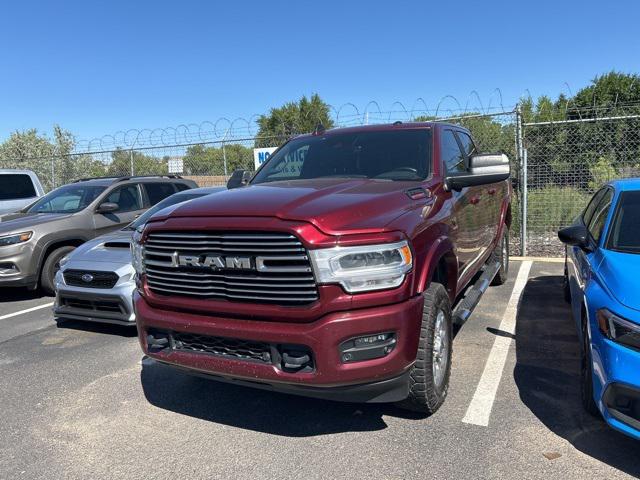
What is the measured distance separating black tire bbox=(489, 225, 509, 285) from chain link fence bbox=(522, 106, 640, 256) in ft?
7.65

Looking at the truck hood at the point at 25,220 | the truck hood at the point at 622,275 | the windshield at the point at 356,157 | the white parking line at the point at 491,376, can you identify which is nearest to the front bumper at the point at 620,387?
the truck hood at the point at 622,275

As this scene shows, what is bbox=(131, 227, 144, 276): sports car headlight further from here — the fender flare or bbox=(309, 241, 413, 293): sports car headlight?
the fender flare

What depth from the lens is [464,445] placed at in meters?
3.12

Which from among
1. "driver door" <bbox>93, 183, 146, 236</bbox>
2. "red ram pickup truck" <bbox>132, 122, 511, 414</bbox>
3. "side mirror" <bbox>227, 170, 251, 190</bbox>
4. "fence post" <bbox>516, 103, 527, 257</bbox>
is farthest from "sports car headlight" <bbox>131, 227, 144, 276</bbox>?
"fence post" <bbox>516, 103, 527, 257</bbox>

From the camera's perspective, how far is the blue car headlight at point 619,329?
9.09 ft

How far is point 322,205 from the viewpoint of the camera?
3072 millimetres

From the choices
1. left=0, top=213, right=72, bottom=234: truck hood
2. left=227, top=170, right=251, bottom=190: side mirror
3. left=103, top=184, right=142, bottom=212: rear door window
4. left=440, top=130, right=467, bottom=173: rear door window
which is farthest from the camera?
left=103, top=184, right=142, bottom=212: rear door window

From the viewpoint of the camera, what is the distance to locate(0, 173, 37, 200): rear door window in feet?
33.8

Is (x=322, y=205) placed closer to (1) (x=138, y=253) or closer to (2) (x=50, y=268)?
(1) (x=138, y=253)

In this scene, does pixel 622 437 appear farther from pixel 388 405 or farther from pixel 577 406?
pixel 388 405

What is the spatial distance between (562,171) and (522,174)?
146cm

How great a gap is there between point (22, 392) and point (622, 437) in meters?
4.39

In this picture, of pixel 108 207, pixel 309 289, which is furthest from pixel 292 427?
pixel 108 207

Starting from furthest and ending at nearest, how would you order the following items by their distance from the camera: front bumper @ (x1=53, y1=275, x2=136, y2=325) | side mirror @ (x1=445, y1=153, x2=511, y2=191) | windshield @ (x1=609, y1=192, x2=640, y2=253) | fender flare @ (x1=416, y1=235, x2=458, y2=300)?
front bumper @ (x1=53, y1=275, x2=136, y2=325)
side mirror @ (x1=445, y1=153, x2=511, y2=191)
windshield @ (x1=609, y1=192, x2=640, y2=253)
fender flare @ (x1=416, y1=235, x2=458, y2=300)
